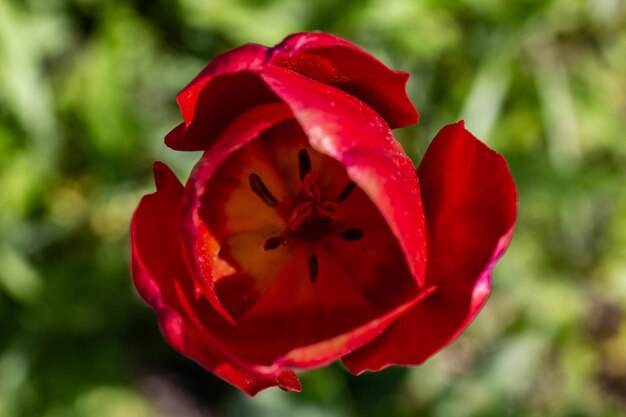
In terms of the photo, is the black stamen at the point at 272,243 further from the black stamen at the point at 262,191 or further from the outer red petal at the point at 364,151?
the outer red petal at the point at 364,151

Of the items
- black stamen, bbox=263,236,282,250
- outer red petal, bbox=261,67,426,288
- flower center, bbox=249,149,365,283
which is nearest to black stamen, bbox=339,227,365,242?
flower center, bbox=249,149,365,283

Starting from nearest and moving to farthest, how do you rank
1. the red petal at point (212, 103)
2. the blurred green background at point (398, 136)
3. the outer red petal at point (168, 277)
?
the outer red petal at point (168, 277), the red petal at point (212, 103), the blurred green background at point (398, 136)

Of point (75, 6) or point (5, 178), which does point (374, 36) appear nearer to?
point (75, 6)

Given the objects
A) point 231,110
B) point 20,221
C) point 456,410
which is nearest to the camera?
point 231,110

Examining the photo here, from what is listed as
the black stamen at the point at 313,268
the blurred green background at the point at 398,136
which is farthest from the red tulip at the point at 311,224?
the blurred green background at the point at 398,136

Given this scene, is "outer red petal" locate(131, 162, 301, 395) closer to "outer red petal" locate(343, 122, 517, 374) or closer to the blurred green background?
"outer red petal" locate(343, 122, 517, 374)

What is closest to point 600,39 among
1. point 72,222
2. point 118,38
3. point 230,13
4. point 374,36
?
point 374,36

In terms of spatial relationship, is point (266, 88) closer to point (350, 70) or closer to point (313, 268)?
point (350, 70)

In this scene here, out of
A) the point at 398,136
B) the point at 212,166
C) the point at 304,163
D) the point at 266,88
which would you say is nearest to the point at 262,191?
the point at 304,163
